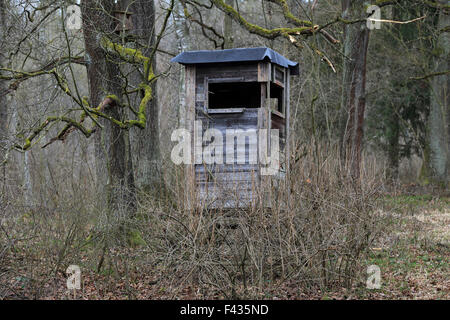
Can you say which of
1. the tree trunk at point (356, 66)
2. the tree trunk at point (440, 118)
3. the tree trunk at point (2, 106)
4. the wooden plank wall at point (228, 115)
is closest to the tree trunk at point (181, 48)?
the wooden plank wall at point (228, 115)

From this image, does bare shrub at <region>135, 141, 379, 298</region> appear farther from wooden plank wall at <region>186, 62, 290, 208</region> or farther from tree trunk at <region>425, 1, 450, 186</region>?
tree trunk at <region>425, 1, 450, 186</region>

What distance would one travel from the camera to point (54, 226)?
23.1ft

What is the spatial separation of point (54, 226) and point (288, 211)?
9.52ft

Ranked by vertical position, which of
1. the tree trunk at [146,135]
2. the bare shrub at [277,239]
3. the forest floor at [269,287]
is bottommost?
the forest floor at [269,287]

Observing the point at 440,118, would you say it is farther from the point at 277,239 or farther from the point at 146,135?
the point at 277,239

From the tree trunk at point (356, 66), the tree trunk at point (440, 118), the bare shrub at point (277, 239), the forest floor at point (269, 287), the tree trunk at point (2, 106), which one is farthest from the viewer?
the tree trunk at point (440, 118)

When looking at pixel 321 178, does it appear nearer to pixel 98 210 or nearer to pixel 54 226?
pixel 98 210

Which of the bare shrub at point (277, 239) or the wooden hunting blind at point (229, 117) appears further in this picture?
the wooden hunting blind at point (229, 117)

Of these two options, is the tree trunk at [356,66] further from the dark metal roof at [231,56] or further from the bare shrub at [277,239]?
the bare shrub at [277,239]

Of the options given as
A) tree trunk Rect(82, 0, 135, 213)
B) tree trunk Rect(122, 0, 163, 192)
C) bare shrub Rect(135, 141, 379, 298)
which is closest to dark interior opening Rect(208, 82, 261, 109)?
tree trunk Rect(122, 0, 163, 192)

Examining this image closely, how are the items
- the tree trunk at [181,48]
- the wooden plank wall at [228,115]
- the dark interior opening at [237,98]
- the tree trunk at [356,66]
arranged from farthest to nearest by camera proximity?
the tree trunk at [356,66] < the tree trunk at [181,48] < the dark interior opening at [237,98] < the wooden plank wall at [228,115]

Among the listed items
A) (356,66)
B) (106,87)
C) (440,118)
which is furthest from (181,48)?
(106,87)

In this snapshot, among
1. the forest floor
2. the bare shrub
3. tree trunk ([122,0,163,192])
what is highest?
tree trunk ([122,0,163,192])
